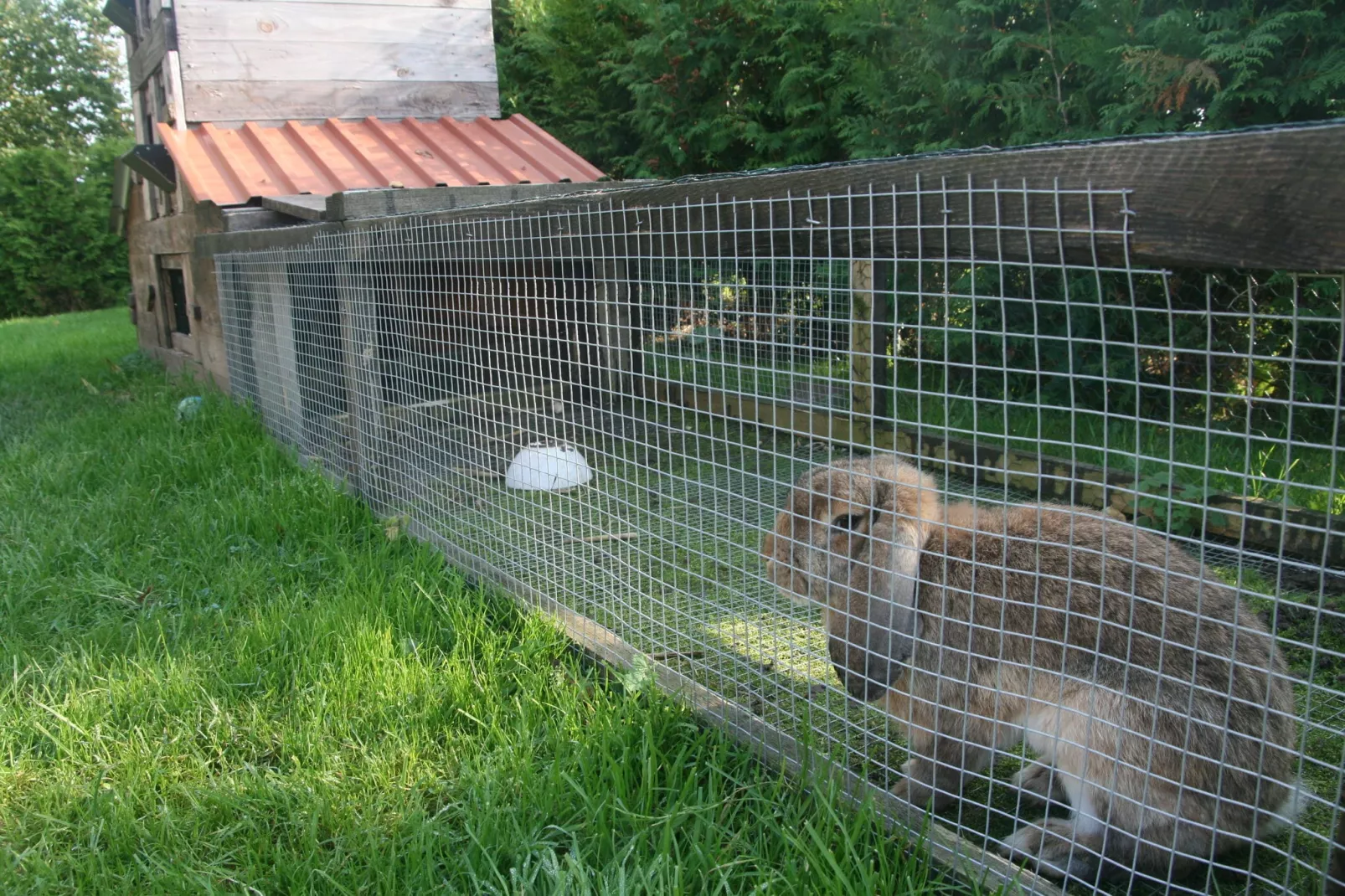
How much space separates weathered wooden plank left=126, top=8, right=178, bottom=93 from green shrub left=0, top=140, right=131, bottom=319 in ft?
42.4

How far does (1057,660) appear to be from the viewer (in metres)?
2.12

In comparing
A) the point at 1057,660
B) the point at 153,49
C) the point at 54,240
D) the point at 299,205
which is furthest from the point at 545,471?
the point at 54,240

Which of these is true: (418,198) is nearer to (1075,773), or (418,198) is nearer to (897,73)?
(897,73)

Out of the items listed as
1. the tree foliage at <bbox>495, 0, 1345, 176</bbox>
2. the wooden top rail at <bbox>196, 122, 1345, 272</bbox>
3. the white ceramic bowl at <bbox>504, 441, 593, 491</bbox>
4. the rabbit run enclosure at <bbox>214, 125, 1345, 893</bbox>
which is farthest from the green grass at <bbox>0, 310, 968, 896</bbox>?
the tree foliage at <bbox>495, 0, 1345, 176</bbox>

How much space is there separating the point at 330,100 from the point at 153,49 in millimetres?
1467

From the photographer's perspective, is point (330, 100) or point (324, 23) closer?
point (324, 23)

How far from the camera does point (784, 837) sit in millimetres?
2084

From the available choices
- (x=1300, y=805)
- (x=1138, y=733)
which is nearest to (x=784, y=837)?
(x=1138, y=733)

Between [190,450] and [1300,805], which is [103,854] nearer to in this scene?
[1300,805]

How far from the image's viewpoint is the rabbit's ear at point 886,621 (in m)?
2.23

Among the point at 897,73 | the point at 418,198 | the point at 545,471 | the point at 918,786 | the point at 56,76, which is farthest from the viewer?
the point at 56,76

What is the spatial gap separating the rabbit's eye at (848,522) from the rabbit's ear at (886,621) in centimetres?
12

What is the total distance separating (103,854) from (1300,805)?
2587 mm

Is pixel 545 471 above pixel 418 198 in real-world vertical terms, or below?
below
